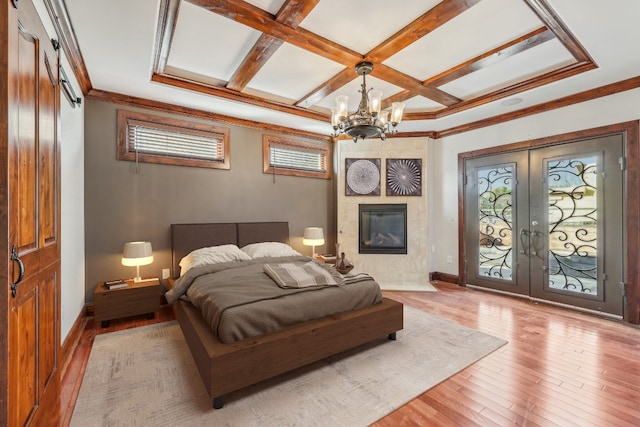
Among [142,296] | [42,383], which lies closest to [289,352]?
[42,383]

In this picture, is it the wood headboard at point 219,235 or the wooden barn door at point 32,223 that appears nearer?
the wooden barn door at point 32,223

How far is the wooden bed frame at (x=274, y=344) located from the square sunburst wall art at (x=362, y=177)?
2424 mm

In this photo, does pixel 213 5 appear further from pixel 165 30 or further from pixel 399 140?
pixel 399 140

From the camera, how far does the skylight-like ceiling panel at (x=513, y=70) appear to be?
2648mm

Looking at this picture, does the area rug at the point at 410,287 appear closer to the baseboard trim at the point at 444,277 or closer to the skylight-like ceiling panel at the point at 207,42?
the baseboard trim at the point at 444,277

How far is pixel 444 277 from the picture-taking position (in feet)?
15.8

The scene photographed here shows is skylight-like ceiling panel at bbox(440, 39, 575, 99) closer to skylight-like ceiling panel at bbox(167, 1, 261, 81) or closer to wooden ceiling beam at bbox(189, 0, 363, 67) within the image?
wooden ceiling beam at bbox(189, 0, 363, 67)

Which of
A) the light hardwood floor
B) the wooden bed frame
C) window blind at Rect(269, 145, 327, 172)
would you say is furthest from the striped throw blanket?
window blind at Rect(269, 145, 327, 172)

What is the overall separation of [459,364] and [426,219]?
277 cm

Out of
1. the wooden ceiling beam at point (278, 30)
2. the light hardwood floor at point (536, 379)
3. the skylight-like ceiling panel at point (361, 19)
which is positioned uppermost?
the skylight-like ceiling panel at point (361, 19)

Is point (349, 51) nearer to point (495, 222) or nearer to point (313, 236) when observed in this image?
point (313, 236)

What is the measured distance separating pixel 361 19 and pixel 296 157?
2.72 m

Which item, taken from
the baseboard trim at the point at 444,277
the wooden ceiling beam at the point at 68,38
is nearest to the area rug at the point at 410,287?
the baseboard trim at the point at 444,277

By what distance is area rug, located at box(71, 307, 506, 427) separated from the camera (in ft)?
5.44
